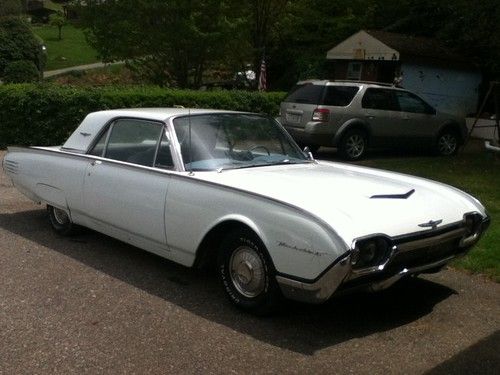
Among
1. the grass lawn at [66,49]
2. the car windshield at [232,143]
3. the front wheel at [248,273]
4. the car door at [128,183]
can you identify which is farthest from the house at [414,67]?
the grass lawn at [66,49]

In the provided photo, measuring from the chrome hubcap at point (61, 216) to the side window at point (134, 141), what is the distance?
0.90 m

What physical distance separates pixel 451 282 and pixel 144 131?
113 inches

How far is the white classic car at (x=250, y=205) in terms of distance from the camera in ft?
12.8

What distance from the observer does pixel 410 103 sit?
13.7 m

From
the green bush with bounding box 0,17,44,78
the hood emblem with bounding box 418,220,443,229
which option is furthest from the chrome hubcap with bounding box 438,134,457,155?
the green bush with bounding box 0,17,44,78

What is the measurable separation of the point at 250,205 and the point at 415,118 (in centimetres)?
1021

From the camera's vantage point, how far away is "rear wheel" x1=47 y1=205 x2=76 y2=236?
243 inches

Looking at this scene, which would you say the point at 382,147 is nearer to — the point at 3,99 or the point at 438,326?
the point at 3,99

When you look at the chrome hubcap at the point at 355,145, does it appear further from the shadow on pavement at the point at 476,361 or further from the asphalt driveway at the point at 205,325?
the shadow on pavement at the point at 476,361

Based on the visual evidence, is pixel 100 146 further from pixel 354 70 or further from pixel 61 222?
pixel 354 70

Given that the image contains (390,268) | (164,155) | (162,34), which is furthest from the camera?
(162,34)

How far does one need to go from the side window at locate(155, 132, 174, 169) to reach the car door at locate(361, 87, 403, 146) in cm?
841

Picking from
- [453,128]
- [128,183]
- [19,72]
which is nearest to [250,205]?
[128,183]

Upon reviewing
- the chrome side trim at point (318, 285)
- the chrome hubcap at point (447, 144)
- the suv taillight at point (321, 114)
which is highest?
the chrome side trim at point (318, 285)
